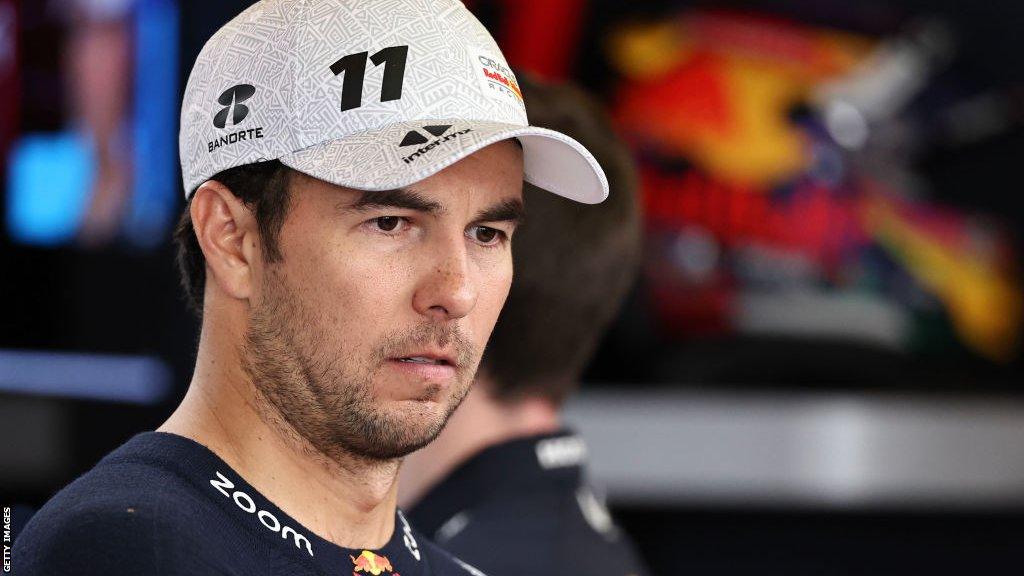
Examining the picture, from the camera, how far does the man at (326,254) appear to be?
1067 millimetres

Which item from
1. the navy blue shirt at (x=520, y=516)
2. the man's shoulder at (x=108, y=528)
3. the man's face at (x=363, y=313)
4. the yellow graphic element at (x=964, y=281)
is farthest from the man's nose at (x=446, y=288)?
the yellow graphic element at (x=964, y=281)

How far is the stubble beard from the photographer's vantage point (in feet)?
3.54

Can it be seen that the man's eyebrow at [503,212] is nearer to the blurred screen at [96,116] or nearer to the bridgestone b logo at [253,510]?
the bridgestone b logo at [253,510]

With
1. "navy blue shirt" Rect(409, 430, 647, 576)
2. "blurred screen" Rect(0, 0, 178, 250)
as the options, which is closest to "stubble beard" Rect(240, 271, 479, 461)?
"navy blue shirt" Rect(409, 430, 647, 576)

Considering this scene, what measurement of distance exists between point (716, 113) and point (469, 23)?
2879 millimetres

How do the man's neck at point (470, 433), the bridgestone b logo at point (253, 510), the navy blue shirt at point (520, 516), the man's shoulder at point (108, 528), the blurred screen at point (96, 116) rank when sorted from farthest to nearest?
the blurred screen at point (96, 116), the man's neck at point (470, 433), the navy blue shirt at point (520, 516), the bridgestone b logo at point (253, 510), the man's shoulder at point (108, 528)

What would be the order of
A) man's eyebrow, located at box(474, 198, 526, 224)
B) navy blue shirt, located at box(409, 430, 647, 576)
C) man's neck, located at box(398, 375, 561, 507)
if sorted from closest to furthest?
man's eyebrow, located at box(474, 198, 526, 224) < navy blue shirt, located at box(409, 430, 647, 576) < man's neck, located at box(398, 375, 561, 507)

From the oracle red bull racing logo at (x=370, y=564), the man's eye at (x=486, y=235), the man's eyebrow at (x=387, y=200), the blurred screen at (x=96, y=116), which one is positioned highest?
the man's eyebrow at (x=387, y=200)

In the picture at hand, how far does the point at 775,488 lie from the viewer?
3867mm

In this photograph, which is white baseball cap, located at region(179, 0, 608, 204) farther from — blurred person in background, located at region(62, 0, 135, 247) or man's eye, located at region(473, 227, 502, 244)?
blurred person in background, located at region(62, 0, 135, 247)

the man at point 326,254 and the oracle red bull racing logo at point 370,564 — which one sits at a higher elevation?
the man at point 326,254

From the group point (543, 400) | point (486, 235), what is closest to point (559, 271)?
point (543, 400)

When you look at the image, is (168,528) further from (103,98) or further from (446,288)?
(103,98)

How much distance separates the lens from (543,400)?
1.81 metres
